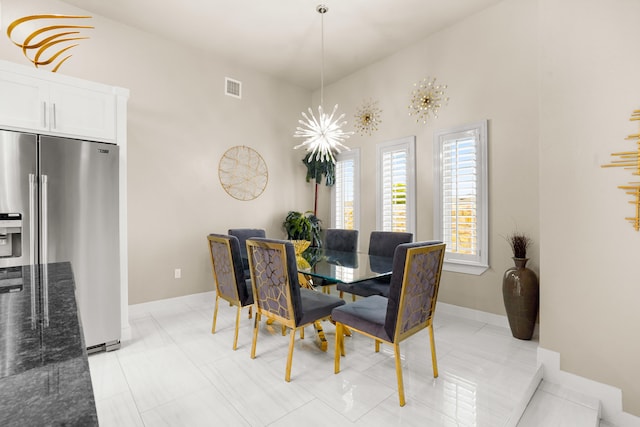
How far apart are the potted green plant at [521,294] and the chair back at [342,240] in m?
1.60

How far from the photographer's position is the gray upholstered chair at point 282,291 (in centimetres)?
209

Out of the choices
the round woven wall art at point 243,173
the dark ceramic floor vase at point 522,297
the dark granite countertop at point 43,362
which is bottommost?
the dark ceramic floor vase at point 522,297

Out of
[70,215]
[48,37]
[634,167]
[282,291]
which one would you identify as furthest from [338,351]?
[48,37]

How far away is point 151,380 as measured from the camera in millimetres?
2158

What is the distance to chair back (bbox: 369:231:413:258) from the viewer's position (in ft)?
10.6

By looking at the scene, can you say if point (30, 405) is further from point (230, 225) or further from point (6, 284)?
point (230, 225)

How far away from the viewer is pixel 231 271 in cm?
261

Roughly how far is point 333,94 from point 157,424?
4664mm

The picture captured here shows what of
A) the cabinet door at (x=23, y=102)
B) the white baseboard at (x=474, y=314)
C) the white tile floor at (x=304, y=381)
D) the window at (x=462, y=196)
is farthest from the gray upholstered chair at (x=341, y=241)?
the cabinet door at (x=23, y=102)

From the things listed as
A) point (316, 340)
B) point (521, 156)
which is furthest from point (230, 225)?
point (521, 156)

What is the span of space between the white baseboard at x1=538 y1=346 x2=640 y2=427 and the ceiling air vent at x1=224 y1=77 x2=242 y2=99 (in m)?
4.47

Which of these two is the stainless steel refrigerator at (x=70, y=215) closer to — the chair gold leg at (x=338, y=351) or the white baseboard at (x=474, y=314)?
Result: the chair gold leg at (x=338, y=351)

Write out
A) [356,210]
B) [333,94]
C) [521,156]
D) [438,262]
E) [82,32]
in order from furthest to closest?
[333,94]
[356,210]
[82,32]
[521,156]
[438,262]

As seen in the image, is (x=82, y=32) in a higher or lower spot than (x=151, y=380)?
higher
